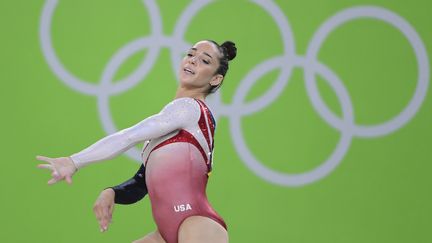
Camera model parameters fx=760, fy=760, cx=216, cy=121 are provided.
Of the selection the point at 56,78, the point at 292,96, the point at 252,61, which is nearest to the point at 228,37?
the point at 252,61

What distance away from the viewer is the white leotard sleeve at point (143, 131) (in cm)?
370

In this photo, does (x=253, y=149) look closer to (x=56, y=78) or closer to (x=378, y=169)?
(x=378, y=169)

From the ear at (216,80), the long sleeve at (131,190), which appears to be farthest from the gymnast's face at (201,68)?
the long sleeve at (131,190)

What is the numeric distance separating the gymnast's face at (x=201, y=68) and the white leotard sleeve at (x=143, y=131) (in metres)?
0.23

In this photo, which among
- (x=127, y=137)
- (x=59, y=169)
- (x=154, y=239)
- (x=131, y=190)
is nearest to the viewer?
(x=59, y=169)

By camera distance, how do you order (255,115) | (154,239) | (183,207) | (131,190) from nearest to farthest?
(183,207) → (154,239) → (131,190) → (255,115)

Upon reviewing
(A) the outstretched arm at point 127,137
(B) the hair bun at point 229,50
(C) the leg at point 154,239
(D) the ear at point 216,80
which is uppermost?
(B) the hair bun at point 229,50

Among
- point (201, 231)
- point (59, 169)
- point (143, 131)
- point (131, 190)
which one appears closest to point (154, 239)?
point (131, 190)

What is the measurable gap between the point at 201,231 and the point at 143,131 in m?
0.58

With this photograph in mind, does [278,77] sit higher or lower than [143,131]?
higher

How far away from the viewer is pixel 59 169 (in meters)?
3.55

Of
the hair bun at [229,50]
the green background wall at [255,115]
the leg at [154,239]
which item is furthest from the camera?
the green background wall at [255,115]

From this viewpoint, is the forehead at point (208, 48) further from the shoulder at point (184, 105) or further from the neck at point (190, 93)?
the shoulder at point (184, 105)

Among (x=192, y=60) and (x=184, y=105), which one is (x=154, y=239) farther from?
(x=192, y=60)
